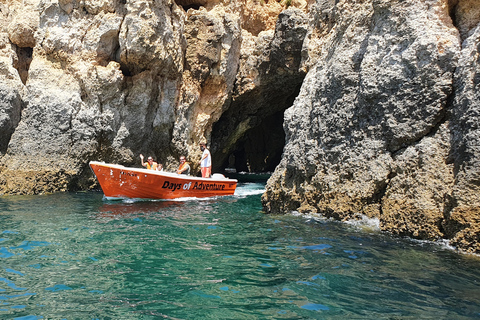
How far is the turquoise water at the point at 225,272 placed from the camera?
10.6ft

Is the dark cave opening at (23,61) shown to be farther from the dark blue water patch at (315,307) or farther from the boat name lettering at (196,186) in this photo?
the dark blue water patch at (315,307)

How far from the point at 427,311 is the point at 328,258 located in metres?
1.65

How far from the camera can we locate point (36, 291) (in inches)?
139

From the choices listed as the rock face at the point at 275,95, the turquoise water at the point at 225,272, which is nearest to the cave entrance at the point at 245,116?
the rock face at the point at 275,95

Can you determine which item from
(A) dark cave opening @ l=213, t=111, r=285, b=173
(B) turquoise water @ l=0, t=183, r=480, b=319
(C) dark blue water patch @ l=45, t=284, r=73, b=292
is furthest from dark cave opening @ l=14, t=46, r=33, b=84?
(A) dark cave opening @ l=213, t=111, r=285, b=173

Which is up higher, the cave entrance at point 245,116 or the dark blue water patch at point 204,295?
Result: the cave entrance at point 245,116

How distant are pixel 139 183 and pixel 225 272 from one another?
6826 mm

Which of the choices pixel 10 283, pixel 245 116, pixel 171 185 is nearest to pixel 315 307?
pixel 10 283

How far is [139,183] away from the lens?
34.2 ft

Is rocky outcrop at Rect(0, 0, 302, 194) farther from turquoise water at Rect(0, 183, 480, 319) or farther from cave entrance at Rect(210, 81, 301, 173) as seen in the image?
turquoise water at Rect(0, 183, 480, 319)

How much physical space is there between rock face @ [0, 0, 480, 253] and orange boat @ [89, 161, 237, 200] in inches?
114

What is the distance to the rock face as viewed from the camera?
583 cm

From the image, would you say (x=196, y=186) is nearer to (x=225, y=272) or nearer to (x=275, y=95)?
(x=225, y=272)

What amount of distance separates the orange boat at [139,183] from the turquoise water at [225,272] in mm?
3318
